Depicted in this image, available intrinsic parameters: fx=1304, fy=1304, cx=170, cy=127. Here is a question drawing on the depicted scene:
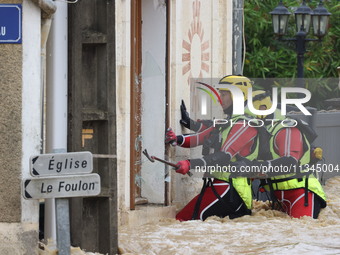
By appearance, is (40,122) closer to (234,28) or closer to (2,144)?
(2,144)

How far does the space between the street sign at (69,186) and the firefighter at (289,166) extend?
19.2ft

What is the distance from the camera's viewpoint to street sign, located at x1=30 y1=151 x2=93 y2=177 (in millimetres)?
8922

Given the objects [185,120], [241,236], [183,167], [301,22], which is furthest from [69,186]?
[301,22]

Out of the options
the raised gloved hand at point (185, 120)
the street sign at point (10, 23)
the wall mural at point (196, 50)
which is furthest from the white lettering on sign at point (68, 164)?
the wall mural at point (196, 50)

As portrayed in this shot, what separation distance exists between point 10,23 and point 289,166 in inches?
243

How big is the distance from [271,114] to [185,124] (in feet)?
3.31

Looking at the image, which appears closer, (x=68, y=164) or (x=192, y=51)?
(x=68, y=164)

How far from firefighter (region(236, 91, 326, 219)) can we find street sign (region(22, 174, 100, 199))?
5863mm

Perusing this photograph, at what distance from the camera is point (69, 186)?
890 centimetres

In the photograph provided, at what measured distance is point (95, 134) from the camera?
410 inches

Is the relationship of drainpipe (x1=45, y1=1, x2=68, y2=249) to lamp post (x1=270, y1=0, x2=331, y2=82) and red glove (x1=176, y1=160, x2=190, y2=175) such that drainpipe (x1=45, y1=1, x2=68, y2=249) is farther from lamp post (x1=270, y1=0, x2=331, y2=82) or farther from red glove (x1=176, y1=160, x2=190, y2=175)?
lamp post (x1=270, y1=0, x2=331, y2=82)

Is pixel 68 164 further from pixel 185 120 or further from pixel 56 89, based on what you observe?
pixel 185 120

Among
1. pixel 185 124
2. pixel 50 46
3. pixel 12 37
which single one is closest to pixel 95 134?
pixel 50 46

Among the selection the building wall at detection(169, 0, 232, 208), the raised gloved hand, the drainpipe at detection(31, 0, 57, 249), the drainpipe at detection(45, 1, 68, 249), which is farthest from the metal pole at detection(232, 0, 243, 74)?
the drainpipe at detection(45, 1, 68, 249)
